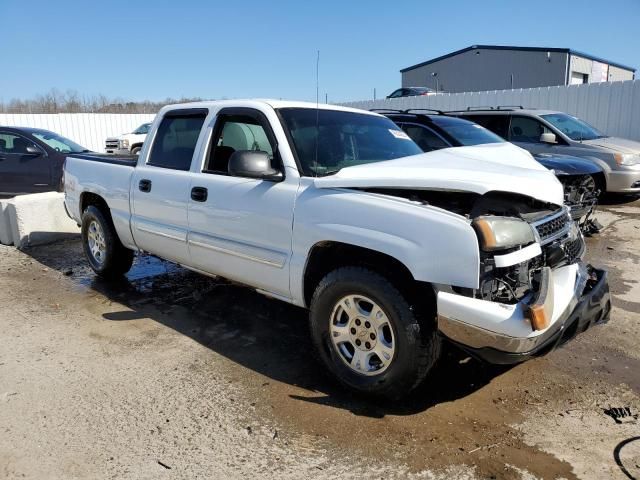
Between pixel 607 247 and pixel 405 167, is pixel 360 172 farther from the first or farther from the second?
pixel 607 247

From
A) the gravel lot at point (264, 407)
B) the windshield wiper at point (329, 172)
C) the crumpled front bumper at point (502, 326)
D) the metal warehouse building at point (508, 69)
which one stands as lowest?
the gravel lot at point (264, 407)

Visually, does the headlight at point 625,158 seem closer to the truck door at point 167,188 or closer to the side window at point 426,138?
the side window at point 426,138

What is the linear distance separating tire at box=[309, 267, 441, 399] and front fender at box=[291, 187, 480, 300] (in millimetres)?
215

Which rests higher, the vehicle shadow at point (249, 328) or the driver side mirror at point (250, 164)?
the driver side mirror at point (250, 164)

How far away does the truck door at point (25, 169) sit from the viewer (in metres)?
10.1

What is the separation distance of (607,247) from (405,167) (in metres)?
5.06

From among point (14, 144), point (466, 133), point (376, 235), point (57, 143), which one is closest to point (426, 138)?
point (466, 133)

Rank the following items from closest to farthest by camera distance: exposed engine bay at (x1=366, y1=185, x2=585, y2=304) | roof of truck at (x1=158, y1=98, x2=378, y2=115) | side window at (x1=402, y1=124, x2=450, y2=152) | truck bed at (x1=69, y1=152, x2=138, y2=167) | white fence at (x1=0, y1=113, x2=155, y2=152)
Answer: exposed engine bay at (x1=366, y1=185, x2=585, y2=304) < roof of truck at (x1=158, y1=98, x2=378, y2=115) < truck bed at (x1=69, y1=152, x2=138, y2=167) < side window at (x1=402, y1=124, x2=450, y2=152) < white fence at (x1=0, y1=113, x2=155, y2=152)

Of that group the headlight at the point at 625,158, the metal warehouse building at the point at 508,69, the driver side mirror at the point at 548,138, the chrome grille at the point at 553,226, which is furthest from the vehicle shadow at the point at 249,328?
the metal warehouse building at the point at 508,69

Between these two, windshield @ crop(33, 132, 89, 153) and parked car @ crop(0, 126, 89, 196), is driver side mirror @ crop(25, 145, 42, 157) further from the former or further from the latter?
windshield @ crop(33, 132, 89, 153)

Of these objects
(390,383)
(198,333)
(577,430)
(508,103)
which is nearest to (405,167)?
(390,383)

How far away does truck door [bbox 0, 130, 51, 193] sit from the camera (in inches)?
397

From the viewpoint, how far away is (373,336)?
10.6ft

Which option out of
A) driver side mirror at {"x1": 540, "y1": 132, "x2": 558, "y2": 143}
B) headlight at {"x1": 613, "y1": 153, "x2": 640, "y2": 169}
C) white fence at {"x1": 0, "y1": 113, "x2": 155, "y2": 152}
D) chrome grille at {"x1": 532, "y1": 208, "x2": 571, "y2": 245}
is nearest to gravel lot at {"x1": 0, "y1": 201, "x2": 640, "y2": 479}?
chrome grille at {"x1": 532, "y1": 208, "x2": 571, "y2": 245}
